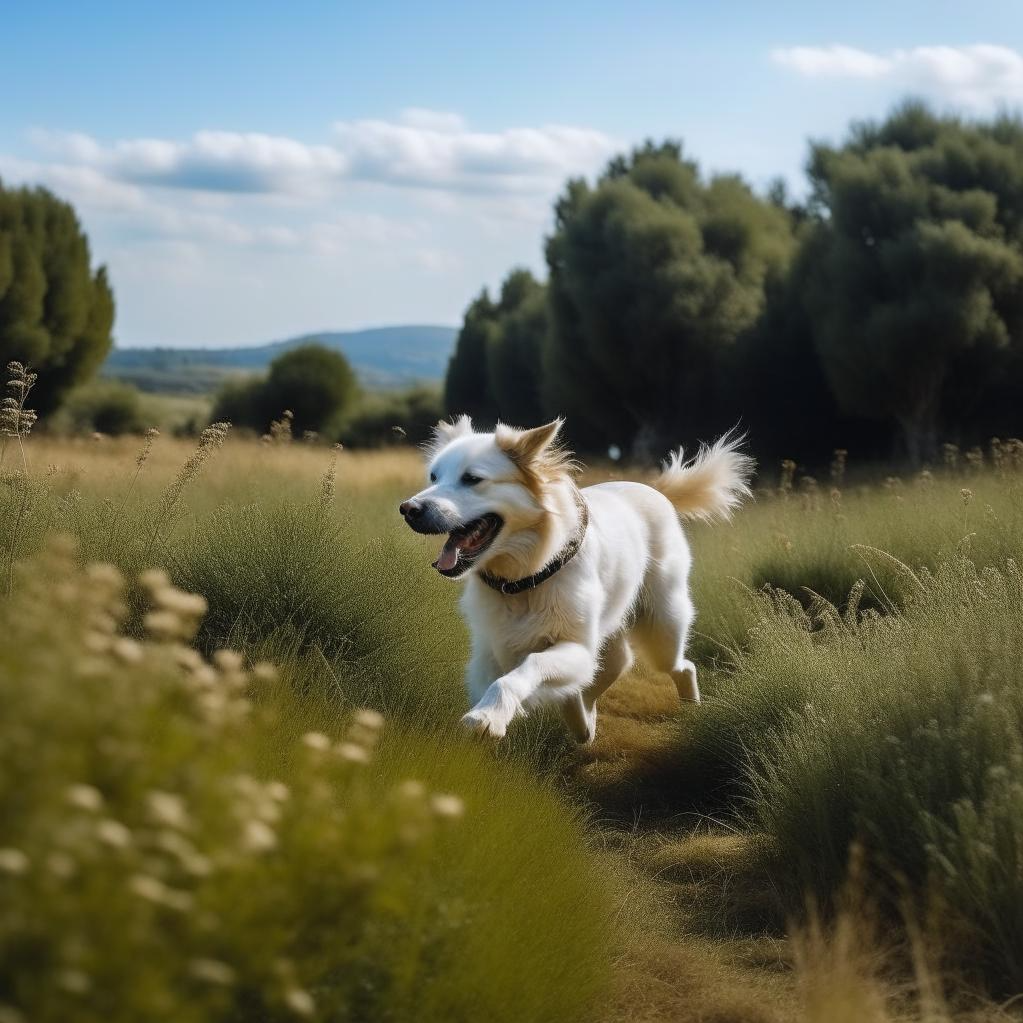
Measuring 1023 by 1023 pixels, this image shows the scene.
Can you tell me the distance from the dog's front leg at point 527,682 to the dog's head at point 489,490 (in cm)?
54

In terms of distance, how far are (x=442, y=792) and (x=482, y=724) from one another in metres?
0.42

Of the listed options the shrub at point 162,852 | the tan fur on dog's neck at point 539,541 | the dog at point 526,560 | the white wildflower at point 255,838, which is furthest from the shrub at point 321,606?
the white wildflower at point 255,838

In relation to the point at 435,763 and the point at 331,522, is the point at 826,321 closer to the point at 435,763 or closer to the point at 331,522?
the point at 331,522

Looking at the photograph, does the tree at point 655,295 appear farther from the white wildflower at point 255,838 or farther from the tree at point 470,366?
the white wildflower at point 255,838

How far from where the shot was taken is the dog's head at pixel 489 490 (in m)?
5.66

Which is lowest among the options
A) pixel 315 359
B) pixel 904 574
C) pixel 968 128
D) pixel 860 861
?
pixel 860 861

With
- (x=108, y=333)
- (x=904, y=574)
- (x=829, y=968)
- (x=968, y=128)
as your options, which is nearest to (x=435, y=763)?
(x=829, y=968)

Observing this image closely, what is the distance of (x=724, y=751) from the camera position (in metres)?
6.50

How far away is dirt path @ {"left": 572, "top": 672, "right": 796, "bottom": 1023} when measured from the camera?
158 inches

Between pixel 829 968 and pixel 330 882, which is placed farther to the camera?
pixel 829 968

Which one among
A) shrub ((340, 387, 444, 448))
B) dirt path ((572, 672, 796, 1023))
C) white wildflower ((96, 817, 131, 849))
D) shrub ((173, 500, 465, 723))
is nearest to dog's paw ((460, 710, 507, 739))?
dirt path ((572, 672, 796, 1023))

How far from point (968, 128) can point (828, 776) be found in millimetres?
26211

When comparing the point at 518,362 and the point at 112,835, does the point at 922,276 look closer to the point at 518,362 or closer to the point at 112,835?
the point at 518,362

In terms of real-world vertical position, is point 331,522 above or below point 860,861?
above
